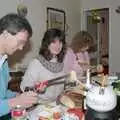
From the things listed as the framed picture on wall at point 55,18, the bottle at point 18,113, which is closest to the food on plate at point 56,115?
the bottle at point 18,113

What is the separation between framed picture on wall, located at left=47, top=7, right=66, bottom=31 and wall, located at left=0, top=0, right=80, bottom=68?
0.07 metres

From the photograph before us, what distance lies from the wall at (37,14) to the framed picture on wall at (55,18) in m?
0.07

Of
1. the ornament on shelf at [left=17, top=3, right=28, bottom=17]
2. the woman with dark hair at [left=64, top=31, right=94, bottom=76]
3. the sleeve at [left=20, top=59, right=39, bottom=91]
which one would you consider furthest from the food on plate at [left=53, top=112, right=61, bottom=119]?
the ornament on shelf at [left=17, top=3, right=28, bottom=17]

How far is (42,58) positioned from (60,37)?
232 millimetres

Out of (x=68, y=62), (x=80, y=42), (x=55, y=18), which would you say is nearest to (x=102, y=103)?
(x=68, y=62)

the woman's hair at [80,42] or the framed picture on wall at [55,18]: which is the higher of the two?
the framed picture on wall at [55,18]

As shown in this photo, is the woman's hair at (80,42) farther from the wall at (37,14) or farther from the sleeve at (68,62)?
the wall at (37,14)

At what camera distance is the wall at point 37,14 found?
121 inches

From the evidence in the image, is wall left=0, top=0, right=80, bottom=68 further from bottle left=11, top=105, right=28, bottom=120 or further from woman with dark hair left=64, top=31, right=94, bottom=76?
bottle left=11, top=105, right=28, bottom=120

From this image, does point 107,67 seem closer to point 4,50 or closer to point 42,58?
point 42,58

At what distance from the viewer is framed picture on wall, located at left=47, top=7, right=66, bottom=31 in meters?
3.71

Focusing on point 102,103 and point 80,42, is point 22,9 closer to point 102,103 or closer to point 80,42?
point 80,42

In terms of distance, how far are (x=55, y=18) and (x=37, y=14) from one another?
429mm

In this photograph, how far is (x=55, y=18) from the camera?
3.85 meters
